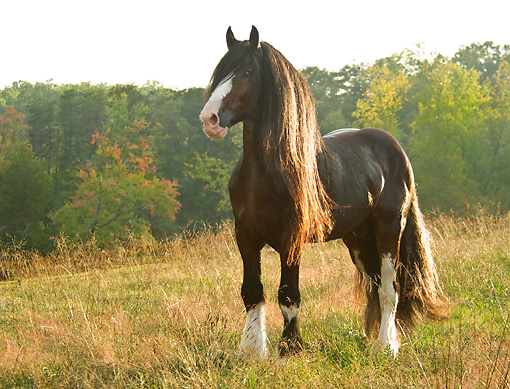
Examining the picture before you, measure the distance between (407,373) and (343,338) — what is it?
844mm

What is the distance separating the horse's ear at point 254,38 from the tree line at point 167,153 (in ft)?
92.3

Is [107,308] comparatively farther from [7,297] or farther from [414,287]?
[414,287]

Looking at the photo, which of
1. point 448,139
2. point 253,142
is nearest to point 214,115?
point 253,142

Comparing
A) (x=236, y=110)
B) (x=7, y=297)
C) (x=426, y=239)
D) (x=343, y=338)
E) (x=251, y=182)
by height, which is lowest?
(x=7, y=297)

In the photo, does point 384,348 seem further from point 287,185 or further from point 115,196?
point 115,196

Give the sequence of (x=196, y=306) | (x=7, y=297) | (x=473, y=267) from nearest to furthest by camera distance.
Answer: (x=196, y=306) < (x=473, y=267) < (x=7, y=297)

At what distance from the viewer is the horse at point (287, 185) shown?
11.2 ft

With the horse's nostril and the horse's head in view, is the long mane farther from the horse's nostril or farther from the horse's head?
the horse's nostril

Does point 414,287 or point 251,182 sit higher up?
point 251,182

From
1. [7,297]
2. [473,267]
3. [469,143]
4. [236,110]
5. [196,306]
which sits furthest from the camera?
[469,143]

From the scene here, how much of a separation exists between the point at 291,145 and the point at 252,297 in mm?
1159

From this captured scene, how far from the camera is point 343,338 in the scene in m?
4.20

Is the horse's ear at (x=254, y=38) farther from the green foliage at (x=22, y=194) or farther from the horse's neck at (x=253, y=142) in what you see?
the green foliage at (x=22, y=194)

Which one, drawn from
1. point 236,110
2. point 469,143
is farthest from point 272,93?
point 469,143
